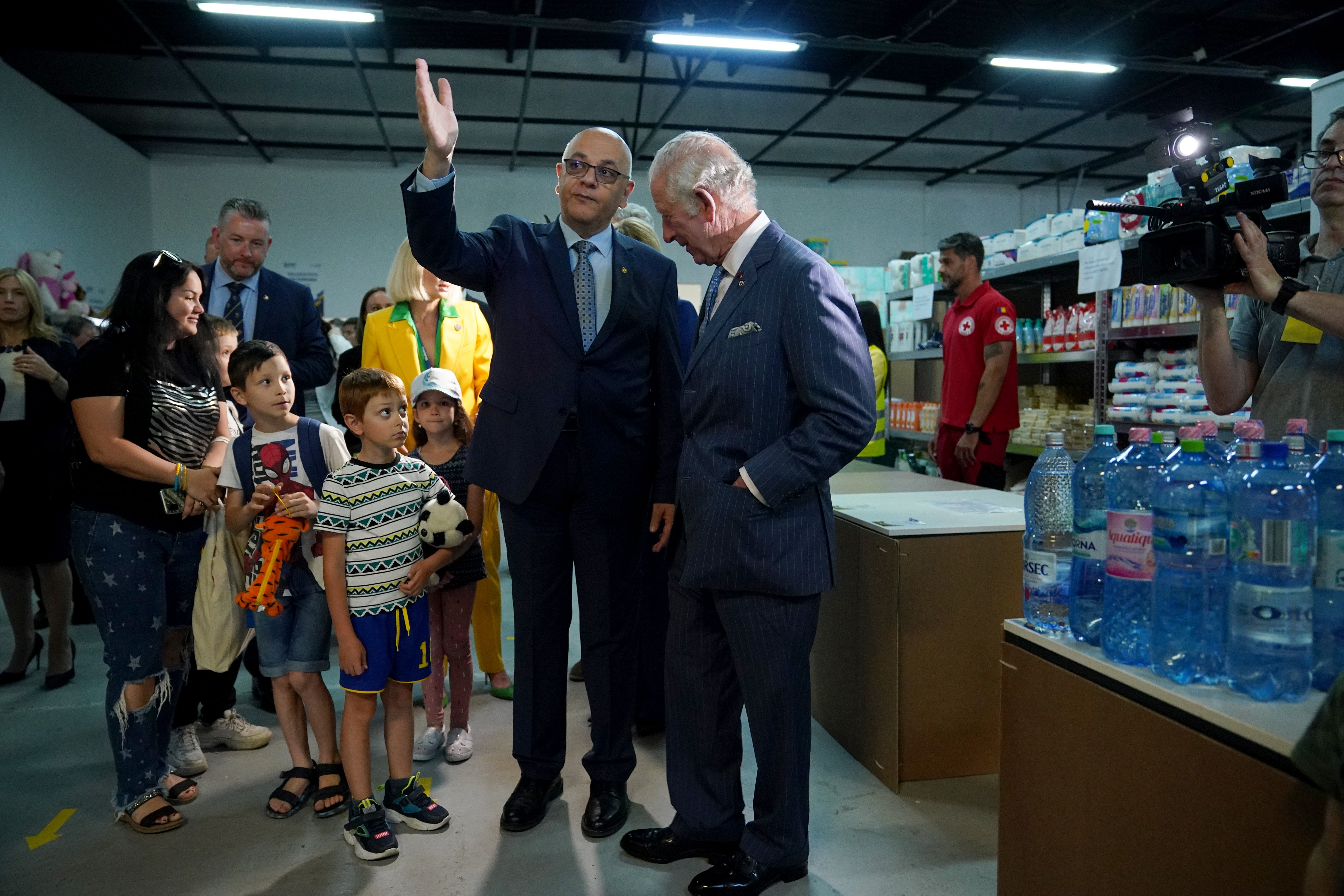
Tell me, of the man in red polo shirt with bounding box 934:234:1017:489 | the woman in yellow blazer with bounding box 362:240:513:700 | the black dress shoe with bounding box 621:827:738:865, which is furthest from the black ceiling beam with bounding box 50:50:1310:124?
the black dress shoe with bounding box 621:827:738:865

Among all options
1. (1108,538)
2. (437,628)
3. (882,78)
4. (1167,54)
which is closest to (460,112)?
(882,78)

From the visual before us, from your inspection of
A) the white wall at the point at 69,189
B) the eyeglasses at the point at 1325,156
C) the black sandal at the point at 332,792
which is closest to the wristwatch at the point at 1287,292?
the eyeglasses at the point at 1325,156

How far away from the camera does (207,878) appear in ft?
6.58

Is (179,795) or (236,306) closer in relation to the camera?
(179,795)

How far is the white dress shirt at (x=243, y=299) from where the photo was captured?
298cm

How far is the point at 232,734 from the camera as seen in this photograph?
9.05ft

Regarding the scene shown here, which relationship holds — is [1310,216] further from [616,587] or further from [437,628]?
[437,628]

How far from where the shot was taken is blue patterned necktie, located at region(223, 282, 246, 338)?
2982 mm

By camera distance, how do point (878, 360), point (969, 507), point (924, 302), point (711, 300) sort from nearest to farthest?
point (711, 300) < point (969, 507) < point (878, 360) < point (924, 302)

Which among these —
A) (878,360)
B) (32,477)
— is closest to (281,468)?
(32,477)

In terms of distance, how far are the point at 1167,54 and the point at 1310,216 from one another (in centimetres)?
742

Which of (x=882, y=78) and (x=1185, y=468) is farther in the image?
(x=882, y=78)

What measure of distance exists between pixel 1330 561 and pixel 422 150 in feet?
36.3

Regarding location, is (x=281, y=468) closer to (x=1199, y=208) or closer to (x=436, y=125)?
(x=436, y=125)
